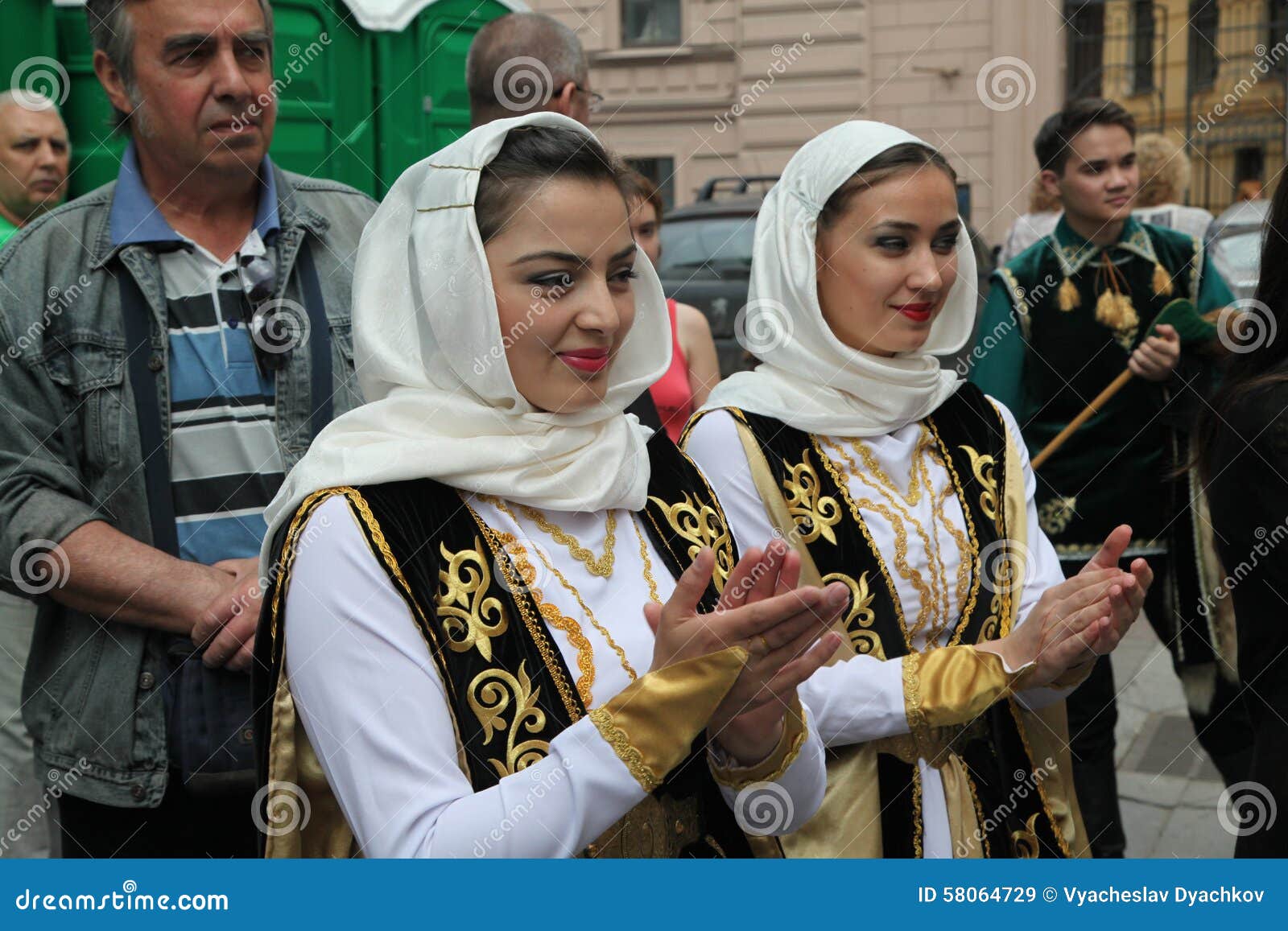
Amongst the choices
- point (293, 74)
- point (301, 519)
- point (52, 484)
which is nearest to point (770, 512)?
point (301, 519)

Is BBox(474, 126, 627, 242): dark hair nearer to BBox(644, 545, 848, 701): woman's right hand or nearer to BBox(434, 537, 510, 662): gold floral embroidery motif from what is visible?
BBox(434, 537, 510, 662): gold floral embroidery motif

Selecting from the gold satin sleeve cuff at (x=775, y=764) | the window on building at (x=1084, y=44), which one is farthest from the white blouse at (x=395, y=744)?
the window on building at (x=1084, y=44)

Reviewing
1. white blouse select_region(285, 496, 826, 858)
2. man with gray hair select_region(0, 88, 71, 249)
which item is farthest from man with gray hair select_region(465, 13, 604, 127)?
white blouse select_region(285, 496, 826, 858)

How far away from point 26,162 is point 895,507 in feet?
9.60

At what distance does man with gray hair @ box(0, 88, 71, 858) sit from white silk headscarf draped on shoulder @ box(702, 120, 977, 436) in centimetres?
192

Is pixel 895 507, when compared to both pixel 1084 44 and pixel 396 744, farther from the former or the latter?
pixel 1084 44

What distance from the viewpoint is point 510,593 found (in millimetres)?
1922

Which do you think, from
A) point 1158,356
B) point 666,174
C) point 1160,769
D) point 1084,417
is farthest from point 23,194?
point 666,174

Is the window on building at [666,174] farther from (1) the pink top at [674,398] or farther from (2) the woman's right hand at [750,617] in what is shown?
(2) the woman's right hand at [750,617]

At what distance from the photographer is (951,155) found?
50.4ft

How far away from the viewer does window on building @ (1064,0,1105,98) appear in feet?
51.6

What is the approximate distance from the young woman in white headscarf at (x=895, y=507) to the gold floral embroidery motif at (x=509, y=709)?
0.62m

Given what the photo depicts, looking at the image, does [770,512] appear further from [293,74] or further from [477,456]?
[293,74]

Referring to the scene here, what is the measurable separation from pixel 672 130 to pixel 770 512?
15.3m
